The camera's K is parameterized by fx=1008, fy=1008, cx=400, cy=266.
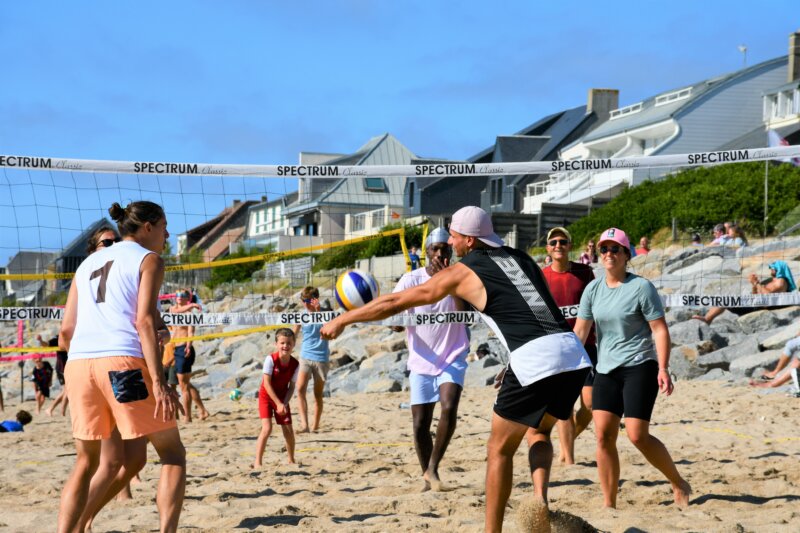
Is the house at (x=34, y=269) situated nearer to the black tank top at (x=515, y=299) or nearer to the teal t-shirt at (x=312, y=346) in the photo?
the teal t-shirt at (x=312, y=346)

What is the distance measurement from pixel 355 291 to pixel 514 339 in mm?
2214

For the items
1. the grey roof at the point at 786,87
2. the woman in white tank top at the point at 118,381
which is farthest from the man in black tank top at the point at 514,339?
the grey roof at the point at 786,87

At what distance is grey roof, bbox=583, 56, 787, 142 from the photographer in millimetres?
35125

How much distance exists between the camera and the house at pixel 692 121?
34.4m

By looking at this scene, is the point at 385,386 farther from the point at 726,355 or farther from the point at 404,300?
the point at 404,300

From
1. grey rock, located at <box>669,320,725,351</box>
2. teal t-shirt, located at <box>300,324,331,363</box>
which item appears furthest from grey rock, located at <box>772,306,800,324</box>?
teal t-shirt, located at <box>300,324,331,363</box>

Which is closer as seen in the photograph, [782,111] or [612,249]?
[612,249]

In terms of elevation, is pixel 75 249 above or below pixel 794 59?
below

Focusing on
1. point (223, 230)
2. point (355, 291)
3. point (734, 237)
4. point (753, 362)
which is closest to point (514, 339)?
point (355, 291)

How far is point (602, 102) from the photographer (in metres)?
42.8

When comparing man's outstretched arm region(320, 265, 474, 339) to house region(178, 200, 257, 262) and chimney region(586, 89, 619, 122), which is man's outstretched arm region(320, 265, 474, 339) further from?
house region(178, 200, 257, 262)

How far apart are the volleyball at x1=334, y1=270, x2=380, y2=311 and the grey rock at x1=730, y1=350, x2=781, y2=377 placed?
18.6 ft

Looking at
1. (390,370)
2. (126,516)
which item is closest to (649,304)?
(126,516)

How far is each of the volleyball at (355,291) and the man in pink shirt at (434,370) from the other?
204 mm
